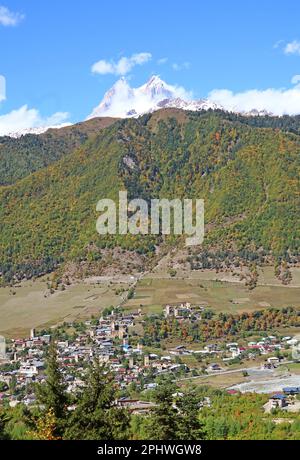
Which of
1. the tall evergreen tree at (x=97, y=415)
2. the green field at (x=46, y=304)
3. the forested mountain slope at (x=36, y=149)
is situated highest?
the forested mountain slope at (x=36, y=149)

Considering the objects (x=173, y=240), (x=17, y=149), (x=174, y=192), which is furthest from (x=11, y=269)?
(x=17, y=149)

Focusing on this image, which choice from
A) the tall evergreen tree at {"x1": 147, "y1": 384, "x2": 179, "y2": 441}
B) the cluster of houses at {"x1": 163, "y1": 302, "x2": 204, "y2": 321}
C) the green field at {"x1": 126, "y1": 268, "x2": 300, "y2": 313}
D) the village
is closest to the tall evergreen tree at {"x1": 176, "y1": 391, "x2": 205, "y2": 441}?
the tall evergreen tree at {"x1": 147, "y1": 384, "x2": 179, "y2": 441}

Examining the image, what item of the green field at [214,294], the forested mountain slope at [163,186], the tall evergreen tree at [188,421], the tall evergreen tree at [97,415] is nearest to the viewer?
the tall evergreen tree at [97,415]

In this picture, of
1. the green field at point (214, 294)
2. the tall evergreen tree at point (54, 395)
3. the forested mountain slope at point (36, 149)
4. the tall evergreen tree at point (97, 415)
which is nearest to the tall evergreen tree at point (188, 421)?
the tall evergreen tree at point (97, 415)

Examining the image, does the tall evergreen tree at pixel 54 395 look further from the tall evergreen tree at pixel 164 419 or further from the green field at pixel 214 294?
the green field at pixel 214 294

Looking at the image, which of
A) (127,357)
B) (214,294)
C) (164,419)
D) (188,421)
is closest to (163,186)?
(214,294)

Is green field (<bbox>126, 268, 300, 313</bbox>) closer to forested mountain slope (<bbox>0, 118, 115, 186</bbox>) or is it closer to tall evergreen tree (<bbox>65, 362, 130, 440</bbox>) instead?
tall evergreen tree (<bbox>65, 362, 130, 440</bbox>)
